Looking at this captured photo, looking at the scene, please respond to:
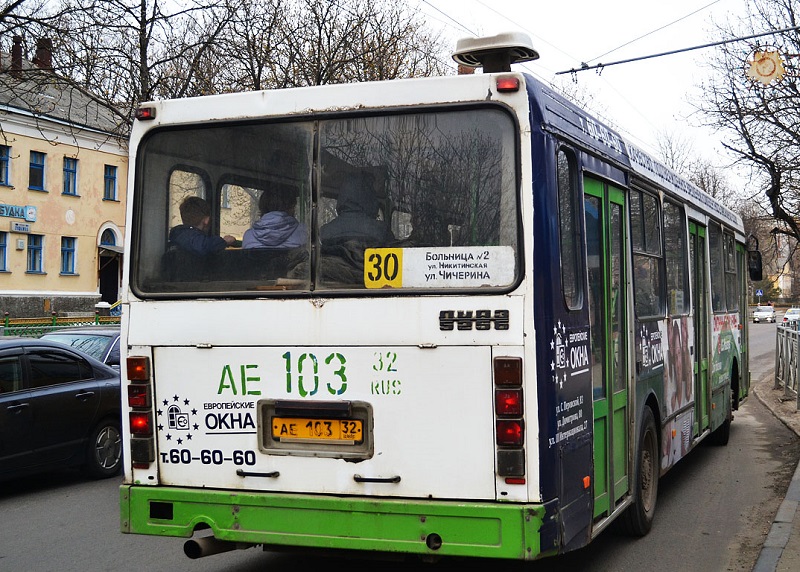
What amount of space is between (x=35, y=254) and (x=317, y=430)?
4025 cm

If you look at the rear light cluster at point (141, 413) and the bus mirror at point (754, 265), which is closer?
the rear light cluster at point (141, 413)

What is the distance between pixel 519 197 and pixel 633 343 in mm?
2272

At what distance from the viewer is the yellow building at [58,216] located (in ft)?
134

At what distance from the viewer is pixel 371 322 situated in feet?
17.6

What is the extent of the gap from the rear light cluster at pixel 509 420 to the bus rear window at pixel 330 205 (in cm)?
46

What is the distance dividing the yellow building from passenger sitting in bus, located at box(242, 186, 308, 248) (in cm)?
3452

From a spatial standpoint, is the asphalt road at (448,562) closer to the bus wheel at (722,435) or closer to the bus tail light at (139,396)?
the bus wheel at (722,435)

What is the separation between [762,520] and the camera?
850cm

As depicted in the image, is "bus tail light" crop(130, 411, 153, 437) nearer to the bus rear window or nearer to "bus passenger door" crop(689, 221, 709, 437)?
the bus rear window

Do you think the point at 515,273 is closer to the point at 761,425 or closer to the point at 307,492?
Answer: the point at 307,492

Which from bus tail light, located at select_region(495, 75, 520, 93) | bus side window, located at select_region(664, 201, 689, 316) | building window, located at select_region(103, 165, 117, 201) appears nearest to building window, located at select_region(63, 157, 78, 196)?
building window, located at select_region(103, 165, 117, 201)

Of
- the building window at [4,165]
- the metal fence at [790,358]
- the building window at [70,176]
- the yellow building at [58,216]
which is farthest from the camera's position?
the building window at [70,176]

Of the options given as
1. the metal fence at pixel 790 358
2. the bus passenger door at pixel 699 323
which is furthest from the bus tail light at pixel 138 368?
the metal fence at pixel 790 358

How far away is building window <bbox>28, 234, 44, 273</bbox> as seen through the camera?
42375 mm
